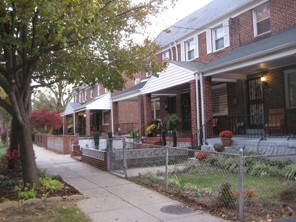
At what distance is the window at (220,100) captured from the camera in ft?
58.7

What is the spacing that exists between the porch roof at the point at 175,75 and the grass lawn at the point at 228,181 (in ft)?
21.7

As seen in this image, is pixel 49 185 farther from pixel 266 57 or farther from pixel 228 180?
pixel 266 57

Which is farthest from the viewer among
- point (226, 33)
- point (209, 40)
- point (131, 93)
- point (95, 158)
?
point (131, 93)

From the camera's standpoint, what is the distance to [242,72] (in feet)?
51.0

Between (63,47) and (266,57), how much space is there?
718cm

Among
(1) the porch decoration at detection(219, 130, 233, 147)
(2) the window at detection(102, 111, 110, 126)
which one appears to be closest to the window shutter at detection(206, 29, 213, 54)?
(1) the porch decoration at detection(219, 130, 233, 147)

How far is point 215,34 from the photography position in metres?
18.5

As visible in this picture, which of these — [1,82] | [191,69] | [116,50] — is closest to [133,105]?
[191,69]

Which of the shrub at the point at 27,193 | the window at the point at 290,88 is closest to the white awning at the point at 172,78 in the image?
the window at the point at 290,88

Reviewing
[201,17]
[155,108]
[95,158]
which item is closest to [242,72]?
[201,17]

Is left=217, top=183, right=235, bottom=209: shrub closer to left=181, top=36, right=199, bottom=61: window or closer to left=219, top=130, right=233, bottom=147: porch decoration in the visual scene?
left=219, top=130, right=233, bottom=147: porch decoration

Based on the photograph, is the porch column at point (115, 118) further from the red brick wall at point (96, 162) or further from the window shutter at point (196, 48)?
the red brick wall at point (96, 162)

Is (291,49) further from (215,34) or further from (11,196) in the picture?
(11,196)

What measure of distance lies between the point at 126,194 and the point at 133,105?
75.0 ft
